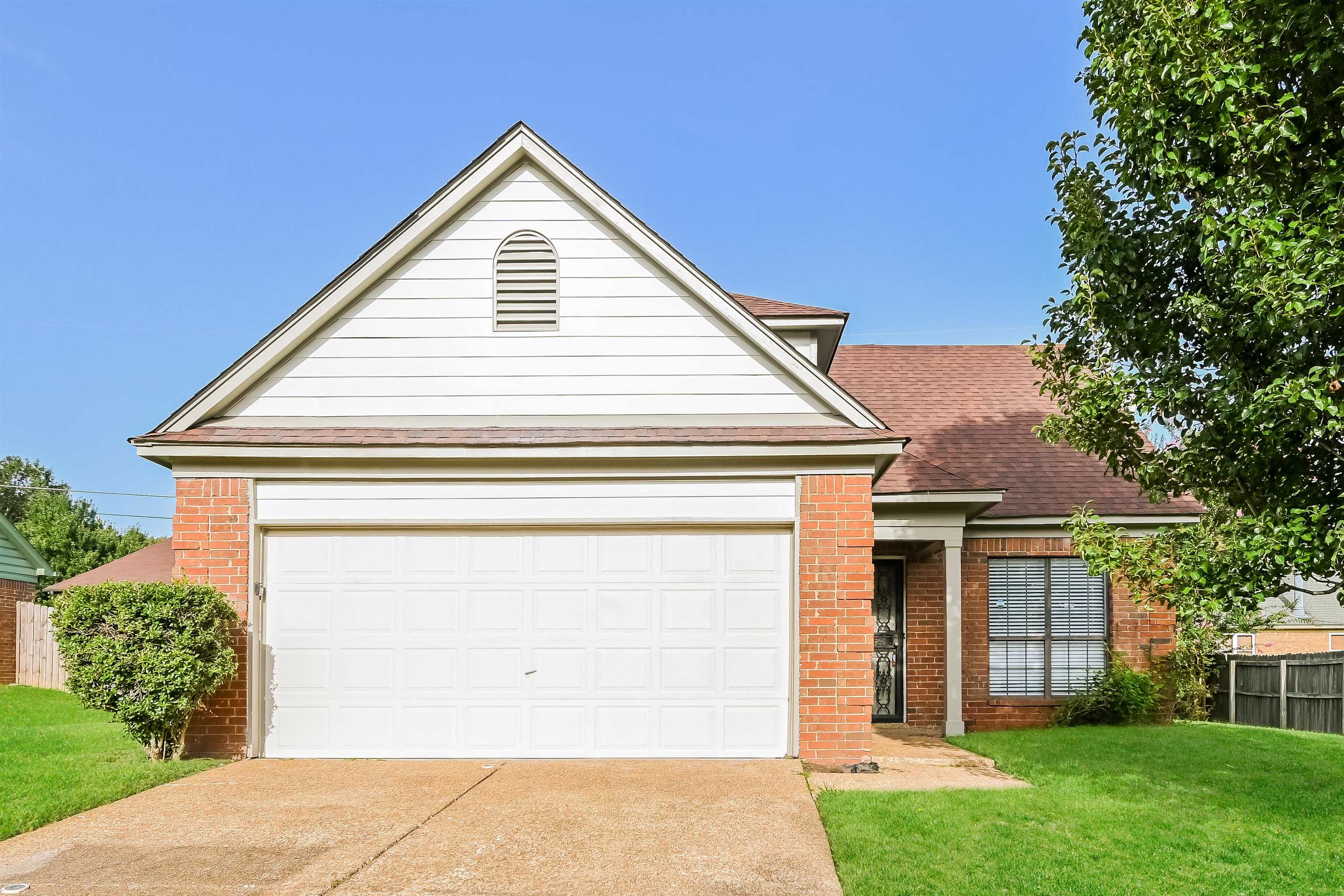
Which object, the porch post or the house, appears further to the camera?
the porch post

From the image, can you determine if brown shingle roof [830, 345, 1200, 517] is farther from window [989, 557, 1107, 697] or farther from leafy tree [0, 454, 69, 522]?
leafy tree [0, 454, 69, 522]

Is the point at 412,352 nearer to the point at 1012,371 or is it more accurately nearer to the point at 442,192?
the point at 442,192

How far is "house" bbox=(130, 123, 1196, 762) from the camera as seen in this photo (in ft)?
33.6

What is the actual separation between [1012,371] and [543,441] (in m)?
10.3

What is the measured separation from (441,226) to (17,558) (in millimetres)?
22446

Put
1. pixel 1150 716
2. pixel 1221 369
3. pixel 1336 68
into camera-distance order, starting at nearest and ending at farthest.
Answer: pixel 1336 68 < pixel 1221 369 < pixel 1150 716

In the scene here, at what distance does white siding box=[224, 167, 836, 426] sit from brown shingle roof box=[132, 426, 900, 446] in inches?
5.0

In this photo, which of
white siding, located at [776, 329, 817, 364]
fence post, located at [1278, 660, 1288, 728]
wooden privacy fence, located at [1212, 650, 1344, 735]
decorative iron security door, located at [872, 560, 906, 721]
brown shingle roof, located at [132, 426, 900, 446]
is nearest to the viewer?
brown shingle roof, located at [132, 426, 900, 446]

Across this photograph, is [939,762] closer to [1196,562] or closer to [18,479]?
[1196,562]

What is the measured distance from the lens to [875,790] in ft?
28.5

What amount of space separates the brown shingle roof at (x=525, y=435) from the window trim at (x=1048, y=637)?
16.6 ft

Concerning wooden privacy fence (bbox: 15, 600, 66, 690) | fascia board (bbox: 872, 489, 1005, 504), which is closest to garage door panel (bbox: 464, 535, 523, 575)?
fascia board (bbox: 872, 489, 1005, 504)

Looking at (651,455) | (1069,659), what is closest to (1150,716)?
(1069,659)

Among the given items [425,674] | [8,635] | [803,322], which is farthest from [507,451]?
[8,635]
